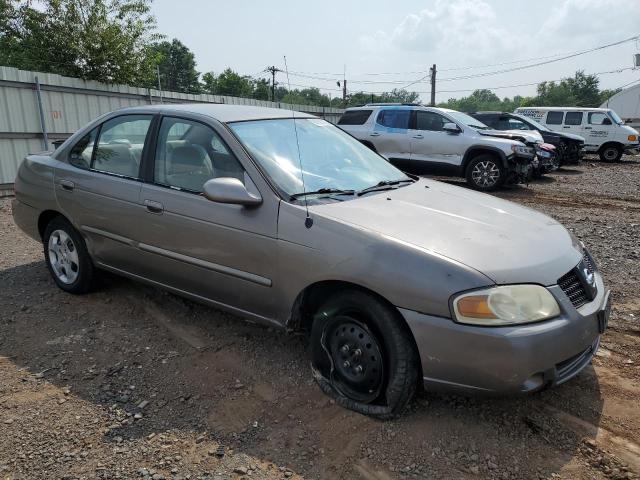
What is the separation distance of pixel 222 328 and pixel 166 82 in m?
69.8

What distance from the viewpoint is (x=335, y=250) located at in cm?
272

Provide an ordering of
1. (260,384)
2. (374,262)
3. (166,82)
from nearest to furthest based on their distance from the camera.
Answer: (374,262) < (260,384) < (166,82)

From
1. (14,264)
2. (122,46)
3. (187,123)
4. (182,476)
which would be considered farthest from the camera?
(122,46)

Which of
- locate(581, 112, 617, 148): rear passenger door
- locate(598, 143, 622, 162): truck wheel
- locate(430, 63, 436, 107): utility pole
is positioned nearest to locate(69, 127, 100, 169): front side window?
locate(581, 112, 617, 148): rear passenger door

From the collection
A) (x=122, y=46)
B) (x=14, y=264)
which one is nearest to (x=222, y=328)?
(x=14, y=264)

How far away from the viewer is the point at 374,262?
A: 259cm

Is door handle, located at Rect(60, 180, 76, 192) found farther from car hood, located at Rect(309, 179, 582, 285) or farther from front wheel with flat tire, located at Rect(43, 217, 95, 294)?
car hood, located at Rect(309, 179, 582, 285)

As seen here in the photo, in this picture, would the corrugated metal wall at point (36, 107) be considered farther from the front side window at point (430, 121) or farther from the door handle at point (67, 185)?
the front side window at point (430, 121)

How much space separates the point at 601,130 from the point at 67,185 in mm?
19057

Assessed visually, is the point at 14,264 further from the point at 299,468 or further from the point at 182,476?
the point at 299,468

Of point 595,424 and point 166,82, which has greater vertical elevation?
point 166,82

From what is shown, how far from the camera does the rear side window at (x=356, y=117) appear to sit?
39.8ft

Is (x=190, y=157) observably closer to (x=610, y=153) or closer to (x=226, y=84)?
(x=610, y=153)

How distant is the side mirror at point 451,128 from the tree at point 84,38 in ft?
28.1
